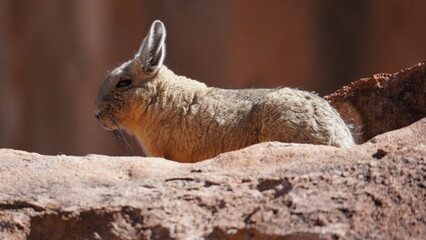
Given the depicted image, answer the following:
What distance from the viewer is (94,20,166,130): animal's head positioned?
7.01m

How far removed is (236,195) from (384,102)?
3.68 m

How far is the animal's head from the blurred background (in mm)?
5318

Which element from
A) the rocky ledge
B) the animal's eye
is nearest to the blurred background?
the animal's eye

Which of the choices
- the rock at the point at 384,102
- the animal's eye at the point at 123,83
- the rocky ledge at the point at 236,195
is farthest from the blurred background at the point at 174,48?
the rocky ledge at the point at 236,195

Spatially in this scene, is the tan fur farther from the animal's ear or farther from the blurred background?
the blurred background

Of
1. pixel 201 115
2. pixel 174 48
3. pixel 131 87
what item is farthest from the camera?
pixel 174 48

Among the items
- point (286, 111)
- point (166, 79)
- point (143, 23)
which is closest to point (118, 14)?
point (143, 23)

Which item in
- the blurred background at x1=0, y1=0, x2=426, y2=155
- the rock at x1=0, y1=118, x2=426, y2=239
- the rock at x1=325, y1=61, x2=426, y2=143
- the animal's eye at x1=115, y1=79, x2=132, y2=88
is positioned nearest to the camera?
the rock at x1=0, y1=118, x2=426, y2=239

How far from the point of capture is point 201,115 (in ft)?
21.4

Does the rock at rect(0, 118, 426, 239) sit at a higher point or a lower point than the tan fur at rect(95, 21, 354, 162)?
lower

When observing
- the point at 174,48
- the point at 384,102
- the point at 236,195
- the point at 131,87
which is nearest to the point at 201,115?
the point at 131,87

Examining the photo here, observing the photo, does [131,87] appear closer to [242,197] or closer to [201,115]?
[201,115]

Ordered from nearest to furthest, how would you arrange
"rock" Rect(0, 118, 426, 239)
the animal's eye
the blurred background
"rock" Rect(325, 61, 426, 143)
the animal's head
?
"rock" Rect(0, 118, 426, 239) → "rock" Rect(325, 61, 426, 143) → the animal's head → the animal's eye → the blurred background

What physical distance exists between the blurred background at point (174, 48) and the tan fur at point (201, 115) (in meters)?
5.36
